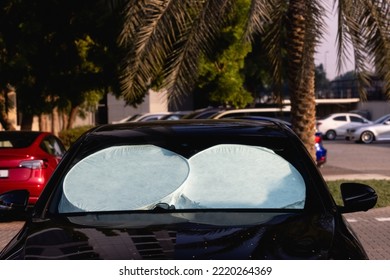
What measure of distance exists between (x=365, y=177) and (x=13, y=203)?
15.1 m

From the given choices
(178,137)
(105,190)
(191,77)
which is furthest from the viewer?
(191,77)

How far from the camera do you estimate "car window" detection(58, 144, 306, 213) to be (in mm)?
4582

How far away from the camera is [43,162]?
12859mm

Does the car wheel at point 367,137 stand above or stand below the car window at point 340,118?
below

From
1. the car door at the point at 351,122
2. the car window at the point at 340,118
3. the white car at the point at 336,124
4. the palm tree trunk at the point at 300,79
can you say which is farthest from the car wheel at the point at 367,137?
the palm tree trunk at the point at 300,79

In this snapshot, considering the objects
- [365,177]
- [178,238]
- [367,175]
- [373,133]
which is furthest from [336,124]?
[178,238]

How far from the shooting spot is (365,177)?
19.5 m

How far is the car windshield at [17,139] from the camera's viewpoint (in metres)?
13.2

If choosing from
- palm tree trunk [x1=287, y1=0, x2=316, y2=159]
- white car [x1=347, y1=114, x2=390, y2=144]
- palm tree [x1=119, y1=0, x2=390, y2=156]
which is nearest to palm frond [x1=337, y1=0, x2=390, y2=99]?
palm tree [x1=119, y1=0, x2=390, y2=156]

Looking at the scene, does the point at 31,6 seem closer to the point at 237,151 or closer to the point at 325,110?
the point at 237,151

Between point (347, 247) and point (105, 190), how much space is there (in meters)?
1.51

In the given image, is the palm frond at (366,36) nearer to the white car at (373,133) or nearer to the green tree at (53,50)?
the green tree at (53,50)

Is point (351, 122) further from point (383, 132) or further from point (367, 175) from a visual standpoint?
point (367, 175)

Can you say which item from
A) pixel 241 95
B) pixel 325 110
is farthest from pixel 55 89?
pixel 325 110
